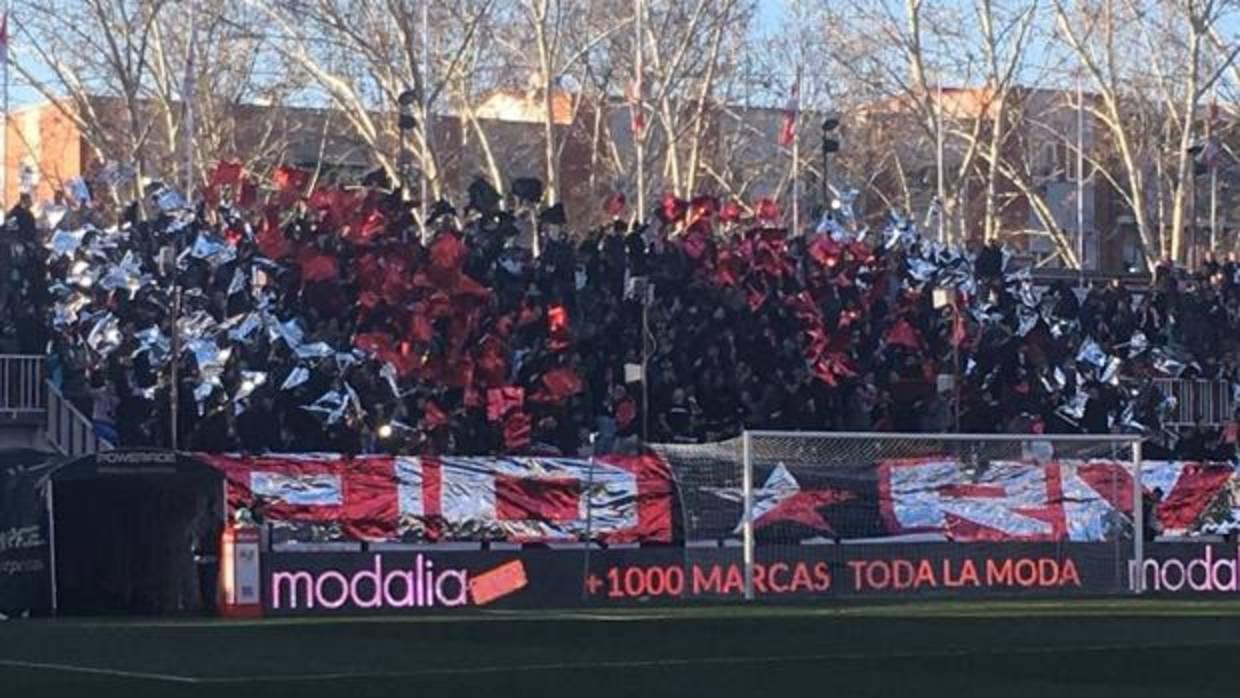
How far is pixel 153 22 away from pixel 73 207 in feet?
44.7

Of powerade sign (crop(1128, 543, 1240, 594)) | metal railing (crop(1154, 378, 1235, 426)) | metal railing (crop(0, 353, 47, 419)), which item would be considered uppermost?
metal railing (crop(0, 353, 47, 419))

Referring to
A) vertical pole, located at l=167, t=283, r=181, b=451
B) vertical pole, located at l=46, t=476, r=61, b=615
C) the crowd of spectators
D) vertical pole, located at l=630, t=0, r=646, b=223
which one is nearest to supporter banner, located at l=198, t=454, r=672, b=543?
vertical pole, located at l=167, t=283, r=181, b=451

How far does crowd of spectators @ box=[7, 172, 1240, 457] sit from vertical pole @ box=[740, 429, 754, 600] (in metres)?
1.59

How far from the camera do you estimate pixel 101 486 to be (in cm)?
2456

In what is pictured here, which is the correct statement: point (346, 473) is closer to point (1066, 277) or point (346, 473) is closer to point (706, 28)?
point (1066, 277)

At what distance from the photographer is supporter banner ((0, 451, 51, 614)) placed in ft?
78.1

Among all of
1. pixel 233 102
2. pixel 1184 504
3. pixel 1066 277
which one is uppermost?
pixel 233 102

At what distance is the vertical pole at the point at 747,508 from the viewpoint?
2763 centimetres

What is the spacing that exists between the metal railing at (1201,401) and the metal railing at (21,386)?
52.6ft

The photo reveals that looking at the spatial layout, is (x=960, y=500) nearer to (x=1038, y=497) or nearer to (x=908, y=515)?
(x=908, y=515)

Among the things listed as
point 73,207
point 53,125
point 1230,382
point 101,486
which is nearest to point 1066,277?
point 1230,382

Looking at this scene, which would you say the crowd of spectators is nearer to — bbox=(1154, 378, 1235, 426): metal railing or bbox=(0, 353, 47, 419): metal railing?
bbox=(1154, 378, 1235, 426): metal railing

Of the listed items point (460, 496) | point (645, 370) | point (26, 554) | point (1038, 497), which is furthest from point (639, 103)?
point (26, 554)

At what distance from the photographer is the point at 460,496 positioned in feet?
89.5
